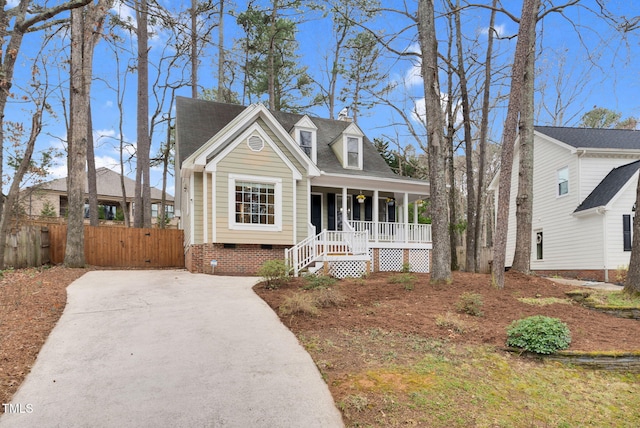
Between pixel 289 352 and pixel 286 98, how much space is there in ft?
78.2

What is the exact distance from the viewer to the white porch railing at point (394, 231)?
15.0m

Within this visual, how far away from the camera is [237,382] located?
427cm

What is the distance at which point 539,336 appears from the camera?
5.31 metres

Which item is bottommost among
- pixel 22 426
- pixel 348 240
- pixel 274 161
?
pixel 22 426

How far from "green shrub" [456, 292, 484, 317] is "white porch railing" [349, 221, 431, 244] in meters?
7.43

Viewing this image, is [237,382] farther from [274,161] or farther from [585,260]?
[585,260]

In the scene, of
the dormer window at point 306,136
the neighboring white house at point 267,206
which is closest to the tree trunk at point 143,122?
the neighboring white house at point 267,206

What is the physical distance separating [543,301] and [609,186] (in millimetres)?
9745

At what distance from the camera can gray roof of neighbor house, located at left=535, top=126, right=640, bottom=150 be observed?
54.4 feet

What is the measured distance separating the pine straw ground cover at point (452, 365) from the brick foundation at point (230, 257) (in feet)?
15.5

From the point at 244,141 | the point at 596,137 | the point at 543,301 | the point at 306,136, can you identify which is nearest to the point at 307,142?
the point at 306,136

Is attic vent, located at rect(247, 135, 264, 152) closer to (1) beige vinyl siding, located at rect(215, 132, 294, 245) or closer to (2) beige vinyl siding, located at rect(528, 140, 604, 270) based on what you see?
(1) beige vinyl siding, located at rect(215, 132, 294, 245)

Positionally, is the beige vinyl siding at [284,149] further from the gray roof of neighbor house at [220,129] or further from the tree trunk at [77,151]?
the tree trunk at [77,151]

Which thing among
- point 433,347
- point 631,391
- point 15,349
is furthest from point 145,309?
point 631,391
